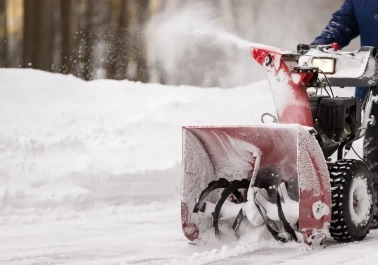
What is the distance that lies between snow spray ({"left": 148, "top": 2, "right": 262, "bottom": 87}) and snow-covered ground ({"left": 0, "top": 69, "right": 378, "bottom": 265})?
8.8 inches

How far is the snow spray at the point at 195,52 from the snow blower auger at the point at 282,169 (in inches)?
136

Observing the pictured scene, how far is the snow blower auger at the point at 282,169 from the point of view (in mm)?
4008

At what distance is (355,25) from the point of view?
538 cm

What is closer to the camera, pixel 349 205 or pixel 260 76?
pixel 349 205

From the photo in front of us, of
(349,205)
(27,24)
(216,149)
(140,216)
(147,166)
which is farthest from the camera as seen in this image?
(27,24)

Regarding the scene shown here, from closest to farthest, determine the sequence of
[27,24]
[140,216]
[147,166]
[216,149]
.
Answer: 1. [216,149]
2. [140,216]
3. [147,166]
4. [27,24]

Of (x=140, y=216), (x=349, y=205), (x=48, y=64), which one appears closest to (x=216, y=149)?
(x=349, y=205)

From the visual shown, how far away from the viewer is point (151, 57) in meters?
7.87

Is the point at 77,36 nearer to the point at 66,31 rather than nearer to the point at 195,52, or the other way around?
the point at 66,31

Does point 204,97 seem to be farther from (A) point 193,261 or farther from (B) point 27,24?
(A) point 193,261

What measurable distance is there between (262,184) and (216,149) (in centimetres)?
38

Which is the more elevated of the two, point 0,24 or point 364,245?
point 0,24

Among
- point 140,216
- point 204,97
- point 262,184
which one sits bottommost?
point 140,216

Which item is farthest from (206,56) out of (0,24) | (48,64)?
(0,24)
